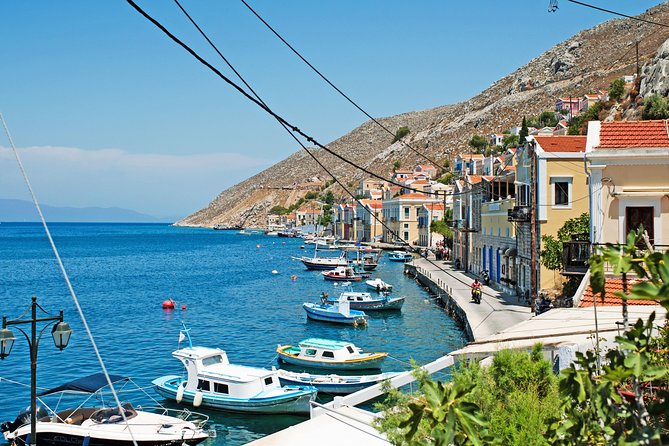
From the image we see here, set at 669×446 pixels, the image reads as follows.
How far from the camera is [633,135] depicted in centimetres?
2253

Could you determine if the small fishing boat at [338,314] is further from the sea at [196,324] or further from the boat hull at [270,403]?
the boat hull at [270,403]

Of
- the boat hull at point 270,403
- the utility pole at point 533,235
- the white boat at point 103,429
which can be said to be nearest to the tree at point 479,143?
the utility pole at point 533,235

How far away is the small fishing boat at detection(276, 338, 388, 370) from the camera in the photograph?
3011cm

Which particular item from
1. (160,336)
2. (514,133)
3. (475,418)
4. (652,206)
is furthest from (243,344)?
(514,133)

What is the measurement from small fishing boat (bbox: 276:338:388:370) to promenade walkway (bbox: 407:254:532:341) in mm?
4803

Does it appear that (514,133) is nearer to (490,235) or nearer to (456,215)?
(456,215)

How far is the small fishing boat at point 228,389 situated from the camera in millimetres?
23734

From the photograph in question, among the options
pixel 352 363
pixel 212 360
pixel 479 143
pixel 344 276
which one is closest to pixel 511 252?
pixel 352 363

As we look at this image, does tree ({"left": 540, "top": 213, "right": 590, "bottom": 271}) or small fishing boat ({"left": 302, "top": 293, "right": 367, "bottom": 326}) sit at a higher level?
tree ({"left": 540, "top": 213, "right": 590, "bottom": 271})

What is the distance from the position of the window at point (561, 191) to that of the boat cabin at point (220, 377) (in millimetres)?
17264

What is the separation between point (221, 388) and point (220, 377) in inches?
17.0

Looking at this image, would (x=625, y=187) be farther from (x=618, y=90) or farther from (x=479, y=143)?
(x=479, y=143)

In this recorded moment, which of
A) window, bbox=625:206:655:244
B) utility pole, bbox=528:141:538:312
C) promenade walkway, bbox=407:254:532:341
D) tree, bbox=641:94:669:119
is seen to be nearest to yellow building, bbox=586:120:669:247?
window, bbox=625:206:655:244

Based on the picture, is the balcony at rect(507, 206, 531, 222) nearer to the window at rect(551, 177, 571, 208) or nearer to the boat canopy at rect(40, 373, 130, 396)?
the window at rect(551, 177, 571, 208)
